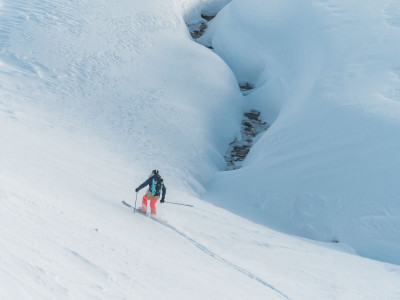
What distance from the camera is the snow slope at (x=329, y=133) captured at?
13461 millimetres

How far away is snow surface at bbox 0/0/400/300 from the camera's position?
24.5 ft

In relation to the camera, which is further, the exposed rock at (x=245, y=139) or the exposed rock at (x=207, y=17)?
the exposed rock at (x=207, y=17)

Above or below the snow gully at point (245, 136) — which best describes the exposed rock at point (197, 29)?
below

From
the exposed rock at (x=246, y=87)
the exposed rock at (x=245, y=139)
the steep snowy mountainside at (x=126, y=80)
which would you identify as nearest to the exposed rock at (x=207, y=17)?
the steep snowy mountainside at (x=126, y=80)

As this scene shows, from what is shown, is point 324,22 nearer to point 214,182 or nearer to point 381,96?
point 381,96

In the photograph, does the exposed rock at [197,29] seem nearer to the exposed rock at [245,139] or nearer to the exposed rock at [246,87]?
the exposed rock at [246,87]

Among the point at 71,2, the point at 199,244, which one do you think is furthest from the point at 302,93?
the point at 71,2

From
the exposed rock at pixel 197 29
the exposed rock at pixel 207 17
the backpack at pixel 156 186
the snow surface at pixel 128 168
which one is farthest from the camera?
the exposed rock at pixel 207 17

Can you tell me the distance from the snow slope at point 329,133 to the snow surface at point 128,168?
0.21 meters

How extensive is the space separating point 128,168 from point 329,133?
295 inches

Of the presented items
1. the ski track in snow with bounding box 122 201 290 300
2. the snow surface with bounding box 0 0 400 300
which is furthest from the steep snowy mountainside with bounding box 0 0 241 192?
the ski track in snow with bounding box 122 201 290 300

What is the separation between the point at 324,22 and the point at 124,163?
13881 mm

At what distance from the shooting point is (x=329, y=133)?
1623 cm

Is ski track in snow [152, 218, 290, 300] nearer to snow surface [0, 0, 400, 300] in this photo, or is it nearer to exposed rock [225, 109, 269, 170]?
snow surface [0, 0, 400, 300]
